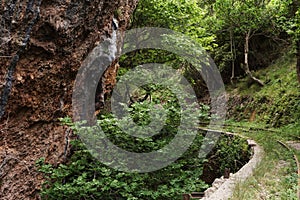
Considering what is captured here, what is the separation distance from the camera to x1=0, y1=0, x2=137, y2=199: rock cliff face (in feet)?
19.5

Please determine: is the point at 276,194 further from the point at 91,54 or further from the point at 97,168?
the point at 91,54

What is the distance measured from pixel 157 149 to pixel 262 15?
54.1 feet

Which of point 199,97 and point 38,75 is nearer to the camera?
point 38,75

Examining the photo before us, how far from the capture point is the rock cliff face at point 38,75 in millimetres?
5957

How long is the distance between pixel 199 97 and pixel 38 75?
20581mm

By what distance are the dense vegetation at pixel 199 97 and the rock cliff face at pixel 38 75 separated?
3.25 ft

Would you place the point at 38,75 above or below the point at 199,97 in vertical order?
above

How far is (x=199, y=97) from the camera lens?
26.4 metres

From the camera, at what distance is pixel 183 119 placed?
565cm

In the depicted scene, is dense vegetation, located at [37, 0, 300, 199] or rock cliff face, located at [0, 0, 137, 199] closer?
dense vegetation, located at [37, 0, 300, 199]

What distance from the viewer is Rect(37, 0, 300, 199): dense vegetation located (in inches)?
209

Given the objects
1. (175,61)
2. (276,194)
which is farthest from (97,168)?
(175,61)

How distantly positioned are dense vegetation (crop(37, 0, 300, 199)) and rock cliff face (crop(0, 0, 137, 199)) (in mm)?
991

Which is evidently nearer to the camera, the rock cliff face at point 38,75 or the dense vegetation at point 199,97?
the dense vegetation at point 199,97
